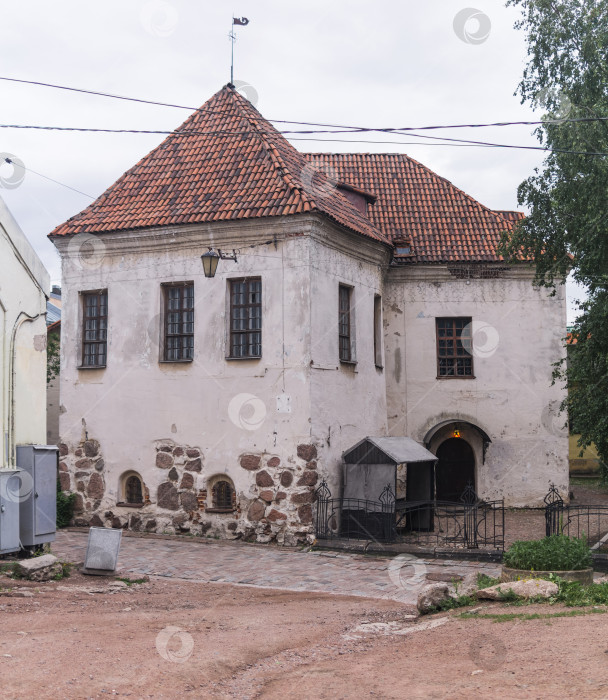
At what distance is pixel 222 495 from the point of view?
18688mm

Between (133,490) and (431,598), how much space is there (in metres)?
10.3

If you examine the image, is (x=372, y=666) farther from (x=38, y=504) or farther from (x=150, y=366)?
(x=150, y=366)

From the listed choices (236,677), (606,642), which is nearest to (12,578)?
(236,677)

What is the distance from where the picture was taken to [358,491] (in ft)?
60.0

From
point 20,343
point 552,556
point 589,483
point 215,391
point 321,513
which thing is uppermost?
point 20,343

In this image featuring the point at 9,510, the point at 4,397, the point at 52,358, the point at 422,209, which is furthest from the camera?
the point at 52,358

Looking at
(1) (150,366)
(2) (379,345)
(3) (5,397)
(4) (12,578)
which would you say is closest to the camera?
(4) (12,578)

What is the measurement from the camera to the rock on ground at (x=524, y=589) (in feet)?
34.8

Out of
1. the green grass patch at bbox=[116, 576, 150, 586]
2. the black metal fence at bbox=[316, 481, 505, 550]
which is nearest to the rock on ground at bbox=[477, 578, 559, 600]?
the green grass patch at bbox=[116, 576, 150, 586]

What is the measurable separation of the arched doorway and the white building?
Answer: 1263 cm

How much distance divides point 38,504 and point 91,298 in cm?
771

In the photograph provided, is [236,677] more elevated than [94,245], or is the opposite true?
[94,245]

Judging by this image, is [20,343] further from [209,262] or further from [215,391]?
[215,391]

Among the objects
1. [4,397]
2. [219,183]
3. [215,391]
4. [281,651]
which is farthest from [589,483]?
[281,651]
